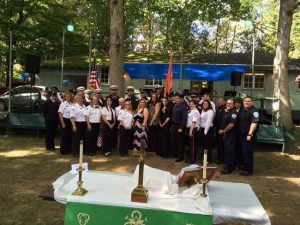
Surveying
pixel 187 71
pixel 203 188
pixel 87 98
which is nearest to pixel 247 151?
pixel 87 98

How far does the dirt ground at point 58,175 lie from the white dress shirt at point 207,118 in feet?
4.05

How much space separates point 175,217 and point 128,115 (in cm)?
730

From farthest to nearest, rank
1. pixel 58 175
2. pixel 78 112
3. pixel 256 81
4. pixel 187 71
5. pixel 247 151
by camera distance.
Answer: pixel 256 81
pixel 187 71
pixel 78 112
pixel 247 151
pixel 58 175

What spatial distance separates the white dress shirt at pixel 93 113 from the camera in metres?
11.1

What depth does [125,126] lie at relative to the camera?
11141 mm

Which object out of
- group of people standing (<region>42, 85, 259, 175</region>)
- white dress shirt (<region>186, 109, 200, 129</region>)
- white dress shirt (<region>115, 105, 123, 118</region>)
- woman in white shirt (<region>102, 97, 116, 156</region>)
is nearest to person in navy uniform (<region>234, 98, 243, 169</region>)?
group of people standing (<region>42, 85, 259, 175</region>)

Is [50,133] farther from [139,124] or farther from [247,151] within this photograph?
[247,151]

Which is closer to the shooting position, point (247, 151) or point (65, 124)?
point (247, 151)

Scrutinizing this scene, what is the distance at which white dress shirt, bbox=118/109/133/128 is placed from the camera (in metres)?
11.1

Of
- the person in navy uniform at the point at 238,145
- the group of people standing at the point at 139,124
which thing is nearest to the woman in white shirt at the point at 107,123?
the group of people standing at the point at 139,124

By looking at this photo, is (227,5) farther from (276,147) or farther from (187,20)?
(276,147)

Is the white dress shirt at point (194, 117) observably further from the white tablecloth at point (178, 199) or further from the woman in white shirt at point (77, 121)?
the white tablecloth at point (178, 199)

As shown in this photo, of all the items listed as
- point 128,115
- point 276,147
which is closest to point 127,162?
point 128,115

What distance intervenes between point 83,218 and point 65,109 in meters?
7.52
